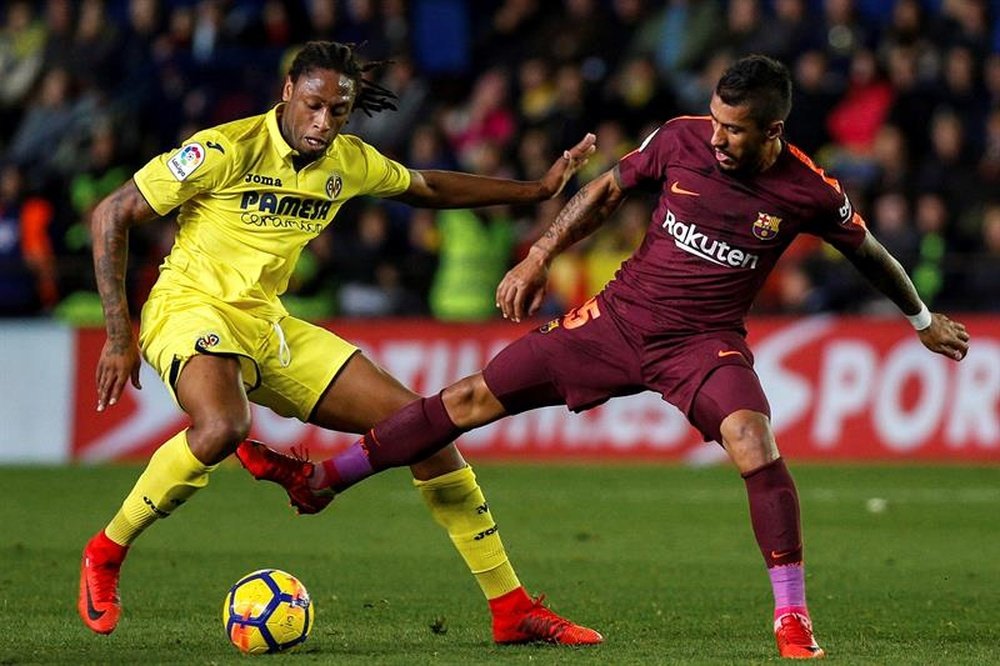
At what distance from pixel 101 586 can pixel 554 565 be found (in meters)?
3.18

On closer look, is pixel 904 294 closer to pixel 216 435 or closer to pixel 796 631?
pixel 796 631

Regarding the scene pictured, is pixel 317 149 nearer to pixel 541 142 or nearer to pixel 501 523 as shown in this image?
pixel 501 523

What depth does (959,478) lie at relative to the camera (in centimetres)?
1403

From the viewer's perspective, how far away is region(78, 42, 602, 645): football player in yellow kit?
23.1 ft

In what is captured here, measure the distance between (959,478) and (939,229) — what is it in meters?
2.23

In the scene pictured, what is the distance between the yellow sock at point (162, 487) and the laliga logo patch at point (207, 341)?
330 millimetres

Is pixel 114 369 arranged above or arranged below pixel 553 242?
below

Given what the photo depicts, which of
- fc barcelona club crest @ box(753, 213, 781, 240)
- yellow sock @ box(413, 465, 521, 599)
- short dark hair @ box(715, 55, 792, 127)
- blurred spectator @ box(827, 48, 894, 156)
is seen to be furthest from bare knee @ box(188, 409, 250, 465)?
blurred spectator @ box(827, 48, 894, 156)

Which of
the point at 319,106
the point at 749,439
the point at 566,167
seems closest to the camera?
the point at 749,439

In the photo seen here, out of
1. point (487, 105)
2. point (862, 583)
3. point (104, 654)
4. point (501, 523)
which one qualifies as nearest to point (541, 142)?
point (487, 105)

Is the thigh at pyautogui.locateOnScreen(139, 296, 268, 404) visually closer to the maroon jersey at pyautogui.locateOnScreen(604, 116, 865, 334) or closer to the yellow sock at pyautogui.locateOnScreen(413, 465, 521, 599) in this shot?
the yellow sock at pyautogui.locateOnScreen(413, 465, 521, 599)

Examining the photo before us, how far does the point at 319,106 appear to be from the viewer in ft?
23.8

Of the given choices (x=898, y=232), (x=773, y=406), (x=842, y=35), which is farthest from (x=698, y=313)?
(x=842, y=35)

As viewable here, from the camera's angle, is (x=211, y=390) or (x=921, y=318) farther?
(x=921, y=318)
